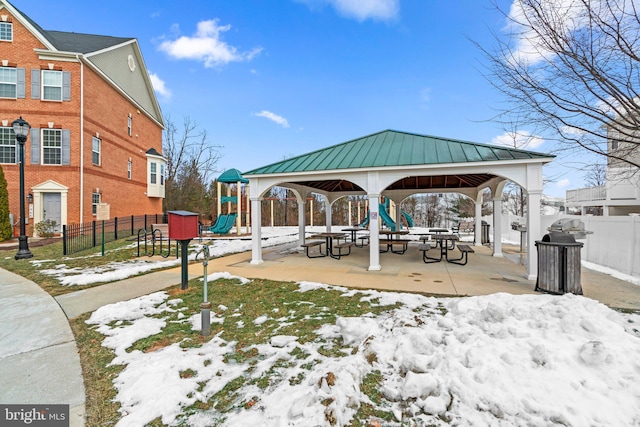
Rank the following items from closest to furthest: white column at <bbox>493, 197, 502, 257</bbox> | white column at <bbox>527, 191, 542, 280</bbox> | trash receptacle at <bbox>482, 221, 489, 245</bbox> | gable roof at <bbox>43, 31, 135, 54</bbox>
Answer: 1. white column at <bbox>527, 191, 542, 280</bbox>
2. white column at <bbox>493, 197, 502, 257</bbox>
3. trash receptacle at <bbox>482, 221, 489, 245</bbox>
4. gable roof at <bbox>43, 31, 135, 54</bbox>

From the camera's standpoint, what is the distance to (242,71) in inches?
674

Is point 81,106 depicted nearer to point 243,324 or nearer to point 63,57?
point 63,57

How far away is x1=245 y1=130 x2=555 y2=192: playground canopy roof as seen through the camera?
23.4 feet

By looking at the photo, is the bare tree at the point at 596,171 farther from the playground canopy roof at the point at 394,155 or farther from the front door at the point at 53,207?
the front door at the point at 53,207

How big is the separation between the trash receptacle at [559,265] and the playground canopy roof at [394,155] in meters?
1.96

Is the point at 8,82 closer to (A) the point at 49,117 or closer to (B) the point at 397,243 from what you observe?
(A) the point at 49,117

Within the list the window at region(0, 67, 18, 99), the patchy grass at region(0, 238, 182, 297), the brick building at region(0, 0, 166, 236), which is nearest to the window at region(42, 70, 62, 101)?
the brick building at region(0, 0, 166, 236)

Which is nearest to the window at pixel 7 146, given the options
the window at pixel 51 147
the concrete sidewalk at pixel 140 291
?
the window at pixel 51 147

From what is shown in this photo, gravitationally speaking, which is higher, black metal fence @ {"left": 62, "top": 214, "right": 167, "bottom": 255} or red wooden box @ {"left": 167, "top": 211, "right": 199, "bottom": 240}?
red wooden box @ {"left": 167, "top": 211, "right": 199, "bottom": 240}

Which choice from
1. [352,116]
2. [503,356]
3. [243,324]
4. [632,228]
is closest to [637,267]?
[632,228]

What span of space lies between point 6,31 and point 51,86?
3565mm

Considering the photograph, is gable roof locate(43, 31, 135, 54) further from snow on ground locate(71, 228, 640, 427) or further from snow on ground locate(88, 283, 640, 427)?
snow on ground locate(88, 283, 640, 427)

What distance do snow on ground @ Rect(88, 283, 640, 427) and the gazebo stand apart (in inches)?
141

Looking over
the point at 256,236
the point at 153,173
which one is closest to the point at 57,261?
the point at 256,236
